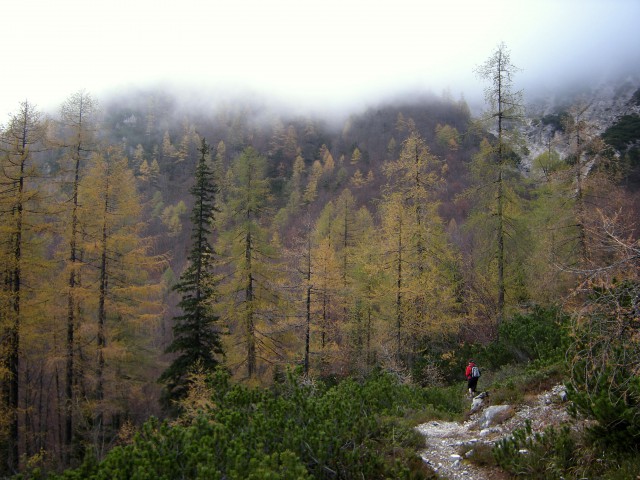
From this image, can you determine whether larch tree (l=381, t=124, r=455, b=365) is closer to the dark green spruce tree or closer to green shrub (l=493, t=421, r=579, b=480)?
the dark green spruce tree

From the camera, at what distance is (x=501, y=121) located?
52.1 ft

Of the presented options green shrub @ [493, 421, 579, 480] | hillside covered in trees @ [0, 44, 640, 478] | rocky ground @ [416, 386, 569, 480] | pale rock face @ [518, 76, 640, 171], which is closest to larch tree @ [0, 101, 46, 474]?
hillside covered in trees @ [0, 44, 640, 478]

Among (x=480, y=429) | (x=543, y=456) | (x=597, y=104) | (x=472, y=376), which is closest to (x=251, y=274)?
(x=472, y=376)

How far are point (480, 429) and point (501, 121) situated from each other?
1267 centimetres

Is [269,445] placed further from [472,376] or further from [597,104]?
[597,104]

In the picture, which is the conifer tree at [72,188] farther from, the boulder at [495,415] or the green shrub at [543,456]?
the green shrub at [543,456]

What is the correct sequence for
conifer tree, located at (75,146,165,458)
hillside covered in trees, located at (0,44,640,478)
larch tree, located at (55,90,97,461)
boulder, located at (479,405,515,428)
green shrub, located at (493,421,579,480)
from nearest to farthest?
1. green shrub, located at (493,421,579,480)
2. boulder, located at (479,405,515,428)
3. hillside covered in trees, located at (0,44,640,478)
4. larch tree, located at (55,90,97,461)
5. conifer tree, located at (75,146,165,458)

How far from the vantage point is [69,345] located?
14547 mm

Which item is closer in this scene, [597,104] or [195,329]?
[195,329]

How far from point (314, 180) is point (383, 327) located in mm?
47630

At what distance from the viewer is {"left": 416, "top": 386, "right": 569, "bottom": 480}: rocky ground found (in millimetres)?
5587

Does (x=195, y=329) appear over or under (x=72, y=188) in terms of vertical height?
under

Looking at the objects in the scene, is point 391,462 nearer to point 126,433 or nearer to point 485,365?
point 485,365

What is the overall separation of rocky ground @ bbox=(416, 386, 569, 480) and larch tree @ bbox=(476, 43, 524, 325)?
8.25m
